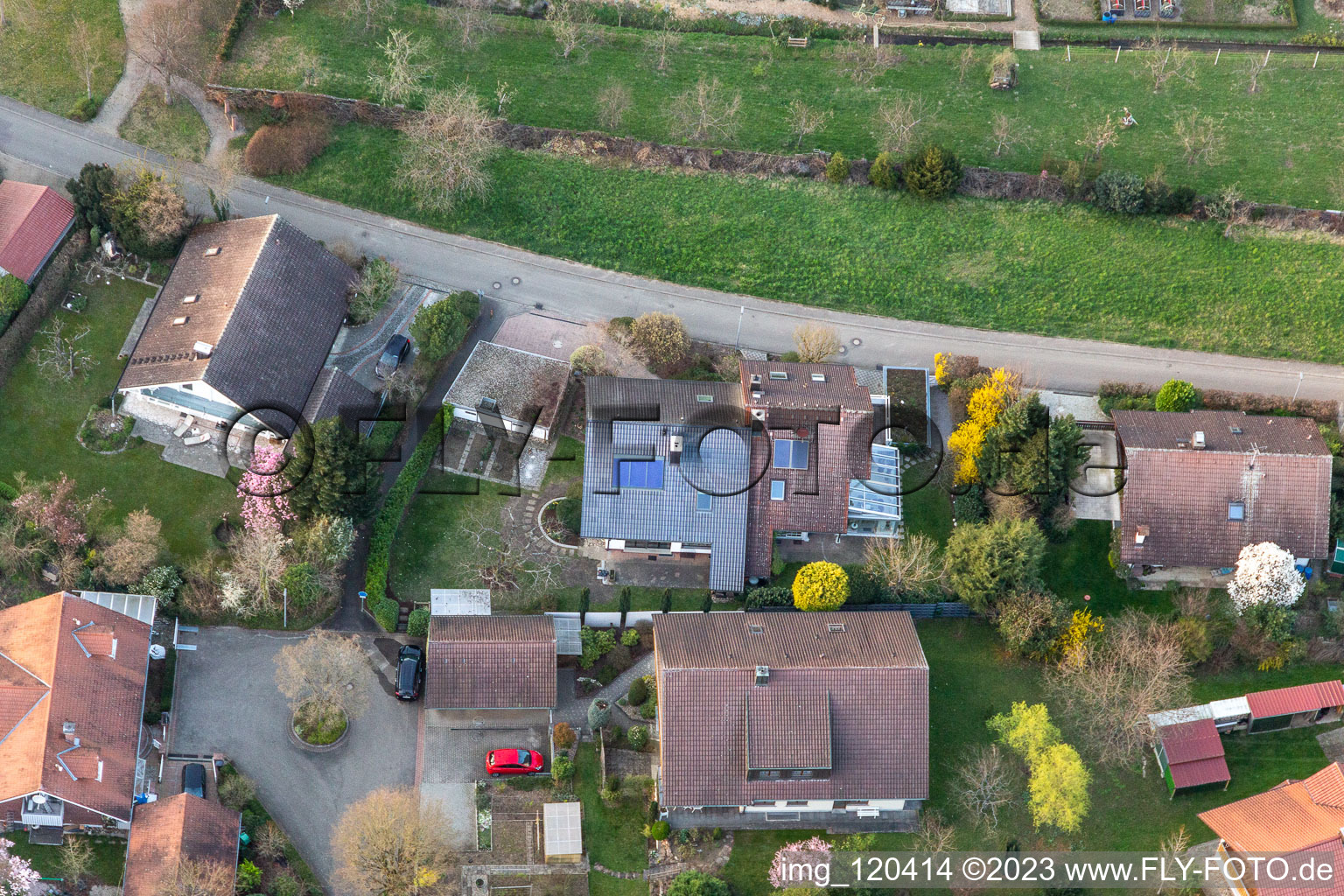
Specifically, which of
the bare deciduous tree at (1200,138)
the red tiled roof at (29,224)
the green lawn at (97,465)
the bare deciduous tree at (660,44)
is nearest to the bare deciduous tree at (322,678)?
the green lawn at (97,465)

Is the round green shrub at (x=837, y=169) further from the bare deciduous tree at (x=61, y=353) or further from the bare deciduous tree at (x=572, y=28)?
the bare deciduous tree at (x=61, y=353)

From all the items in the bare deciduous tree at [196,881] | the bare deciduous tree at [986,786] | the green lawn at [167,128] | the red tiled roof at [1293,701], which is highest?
the green lawn at [167,128]

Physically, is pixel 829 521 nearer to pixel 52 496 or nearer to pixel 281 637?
pixel 281 637

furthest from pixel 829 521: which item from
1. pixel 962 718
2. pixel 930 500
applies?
pixel 962 718

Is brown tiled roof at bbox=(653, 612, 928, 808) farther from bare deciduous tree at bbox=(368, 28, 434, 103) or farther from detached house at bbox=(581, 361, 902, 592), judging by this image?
bare deciduous tree at bbox=(368, 28, 434, 103)

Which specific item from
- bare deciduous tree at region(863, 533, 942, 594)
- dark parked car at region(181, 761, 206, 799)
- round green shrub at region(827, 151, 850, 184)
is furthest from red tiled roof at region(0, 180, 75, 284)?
bare deciduous tree at region(863, 533, 942, 594)
